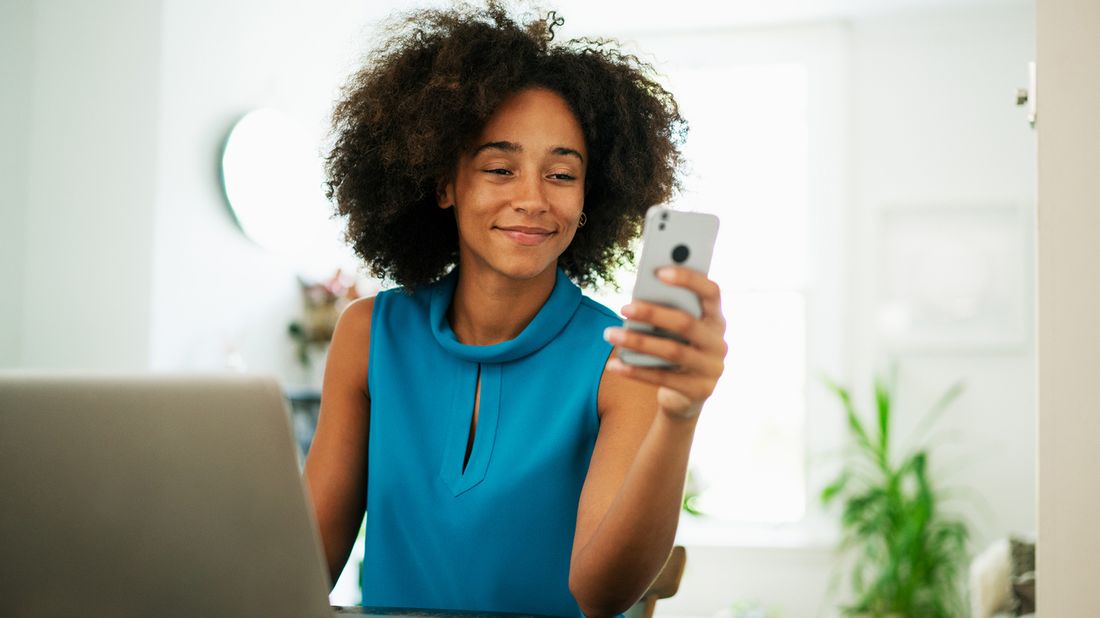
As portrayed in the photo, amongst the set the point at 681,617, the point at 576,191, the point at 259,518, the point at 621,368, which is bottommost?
the point at 681,617

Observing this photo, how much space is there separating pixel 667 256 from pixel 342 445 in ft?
2.46

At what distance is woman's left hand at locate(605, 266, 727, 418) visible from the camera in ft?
2.72

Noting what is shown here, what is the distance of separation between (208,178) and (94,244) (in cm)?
45

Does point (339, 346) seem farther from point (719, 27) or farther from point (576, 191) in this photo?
point (719, 27)

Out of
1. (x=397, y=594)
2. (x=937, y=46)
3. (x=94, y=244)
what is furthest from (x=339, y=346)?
(x=937, y=46)

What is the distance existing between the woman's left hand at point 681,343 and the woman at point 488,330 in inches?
9.4

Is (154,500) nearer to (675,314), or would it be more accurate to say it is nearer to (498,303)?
(675,314)

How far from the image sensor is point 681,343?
850mm

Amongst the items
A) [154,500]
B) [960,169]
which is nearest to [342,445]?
[154,500]

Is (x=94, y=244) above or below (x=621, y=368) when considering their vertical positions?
above

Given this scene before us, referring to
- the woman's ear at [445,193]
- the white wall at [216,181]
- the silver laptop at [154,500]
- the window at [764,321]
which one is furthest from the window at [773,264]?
the silver laptop at [154,500]

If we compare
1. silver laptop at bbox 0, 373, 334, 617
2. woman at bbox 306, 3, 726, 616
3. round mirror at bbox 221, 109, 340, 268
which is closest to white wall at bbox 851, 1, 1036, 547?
round mirror at bbox 221, 109, 340, 268

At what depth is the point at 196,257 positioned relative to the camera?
321 centimetres

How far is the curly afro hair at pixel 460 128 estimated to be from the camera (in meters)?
1.44
